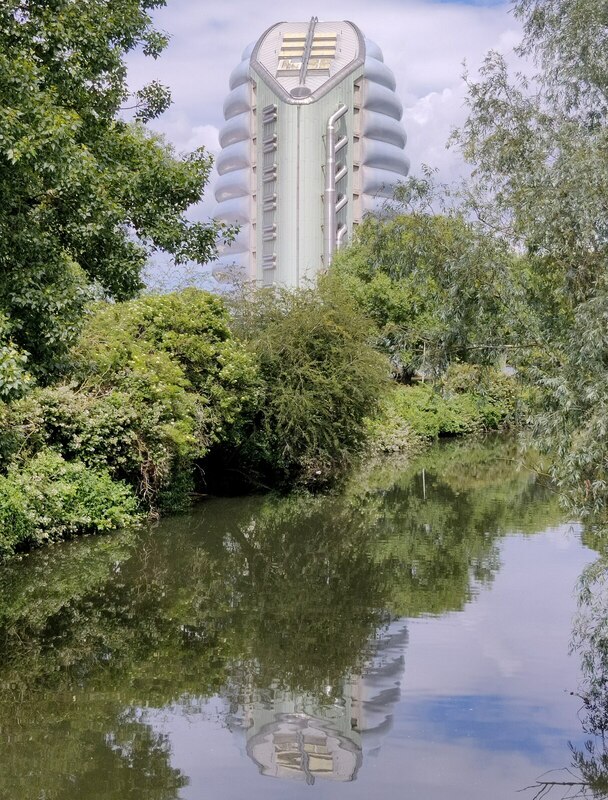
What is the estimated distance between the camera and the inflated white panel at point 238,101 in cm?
6172

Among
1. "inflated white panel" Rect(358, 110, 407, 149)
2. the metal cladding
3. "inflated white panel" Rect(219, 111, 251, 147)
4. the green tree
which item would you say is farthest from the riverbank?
"inflated white panel" Rect(219, 111, 251, 147)

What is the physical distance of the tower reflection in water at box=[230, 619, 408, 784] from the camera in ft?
24.8

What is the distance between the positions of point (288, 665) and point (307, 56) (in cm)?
5717

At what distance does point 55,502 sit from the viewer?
627 inches

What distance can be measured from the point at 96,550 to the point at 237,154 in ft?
163

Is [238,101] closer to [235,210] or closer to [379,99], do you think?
[235,210]

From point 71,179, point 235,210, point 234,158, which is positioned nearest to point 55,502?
point 71,179

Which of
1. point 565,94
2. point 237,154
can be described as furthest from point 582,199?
point 237,154

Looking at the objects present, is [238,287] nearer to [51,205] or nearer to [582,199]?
[51,205]

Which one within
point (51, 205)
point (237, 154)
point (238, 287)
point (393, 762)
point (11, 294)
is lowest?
point (393, 762)

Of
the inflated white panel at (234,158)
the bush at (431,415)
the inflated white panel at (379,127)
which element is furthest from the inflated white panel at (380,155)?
the bush at (431,415)

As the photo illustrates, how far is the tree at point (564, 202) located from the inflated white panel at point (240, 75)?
55391mm

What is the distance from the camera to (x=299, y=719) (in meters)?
8.44

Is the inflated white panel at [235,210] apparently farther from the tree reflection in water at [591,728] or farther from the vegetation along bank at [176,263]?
the tree reflection in water at [591,728]
